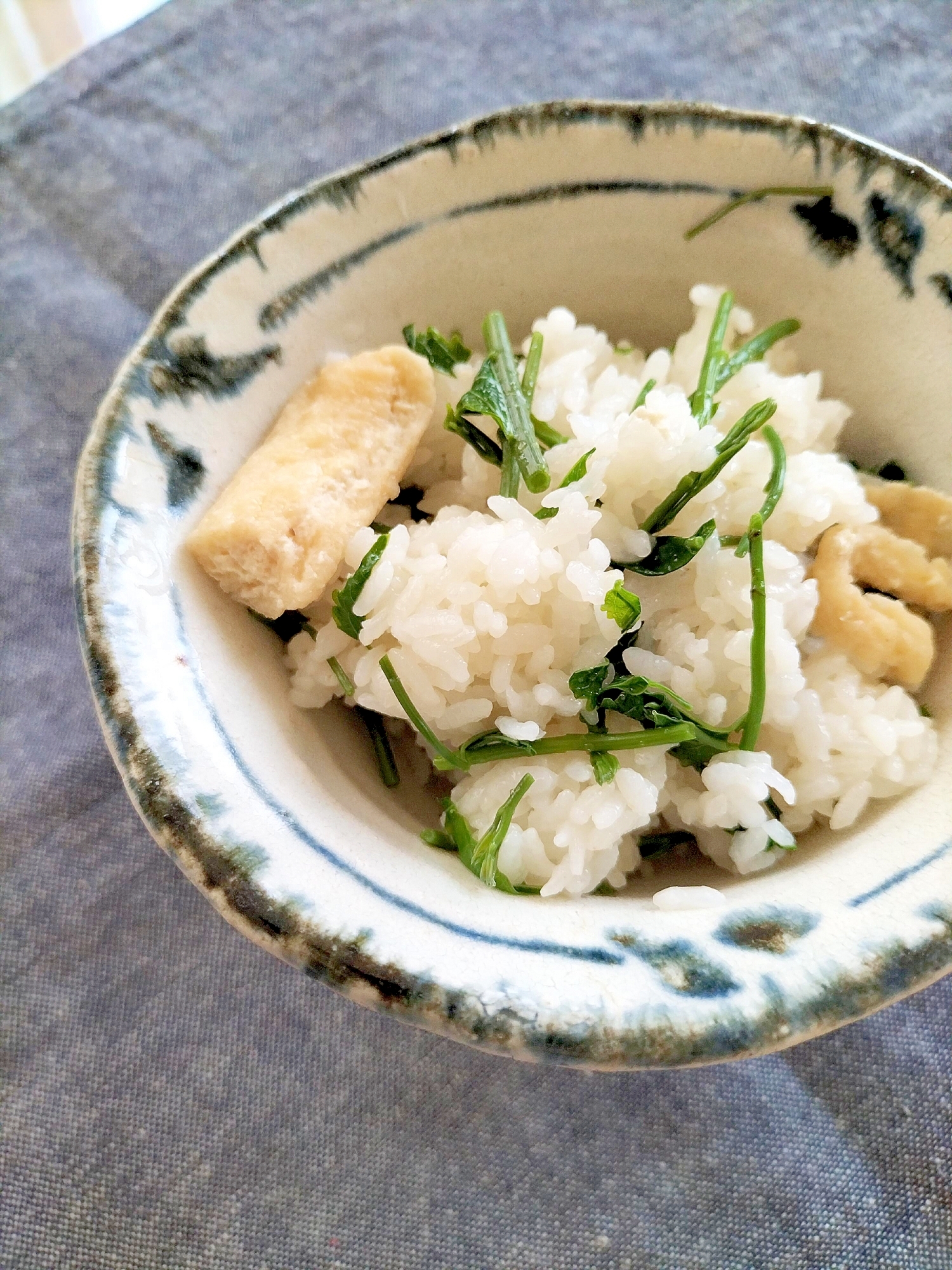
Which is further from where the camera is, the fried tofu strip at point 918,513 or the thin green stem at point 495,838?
the fried tofu strip at point 918,513

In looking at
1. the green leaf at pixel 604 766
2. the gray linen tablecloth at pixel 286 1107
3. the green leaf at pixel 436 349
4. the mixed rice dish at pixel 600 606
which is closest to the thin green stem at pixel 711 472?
the mixed rice dish at pixel 600 606

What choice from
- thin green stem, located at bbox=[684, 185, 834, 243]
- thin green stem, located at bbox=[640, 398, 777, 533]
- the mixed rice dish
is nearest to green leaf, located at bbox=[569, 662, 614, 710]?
the mixed rice dish

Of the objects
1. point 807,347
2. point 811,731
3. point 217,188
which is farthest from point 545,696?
point 217,188

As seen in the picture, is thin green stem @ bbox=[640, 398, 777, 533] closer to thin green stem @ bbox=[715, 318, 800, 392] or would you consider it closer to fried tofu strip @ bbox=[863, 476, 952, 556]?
thin green stem @ bbox=[715, 318, 800, 392]

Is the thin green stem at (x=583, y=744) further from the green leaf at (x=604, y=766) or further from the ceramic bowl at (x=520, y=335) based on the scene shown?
the ceramic bowl at (x=520, y=335)

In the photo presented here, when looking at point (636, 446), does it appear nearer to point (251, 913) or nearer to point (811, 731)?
point (811, 731)

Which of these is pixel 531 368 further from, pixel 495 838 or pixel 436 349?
pixel 495 838

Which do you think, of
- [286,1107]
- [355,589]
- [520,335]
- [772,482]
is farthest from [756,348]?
[286,1107]
